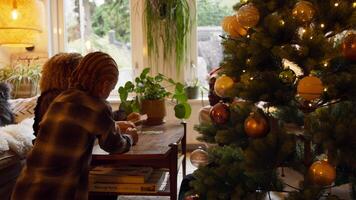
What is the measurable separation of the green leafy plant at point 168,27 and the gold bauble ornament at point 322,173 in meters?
3.15

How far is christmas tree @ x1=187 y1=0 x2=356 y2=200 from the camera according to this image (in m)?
1.13

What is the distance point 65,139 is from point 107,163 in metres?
0.57

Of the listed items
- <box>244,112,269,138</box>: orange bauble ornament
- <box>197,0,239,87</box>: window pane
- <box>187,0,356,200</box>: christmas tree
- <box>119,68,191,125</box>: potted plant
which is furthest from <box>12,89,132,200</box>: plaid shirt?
<box>197,0,239,87</box>: window pane

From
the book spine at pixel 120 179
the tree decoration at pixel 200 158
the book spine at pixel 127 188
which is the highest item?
Answer: the tree decoration at pixel 200 158

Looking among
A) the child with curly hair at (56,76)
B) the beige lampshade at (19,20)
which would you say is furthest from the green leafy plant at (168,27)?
the child with curly hair at (56,76)

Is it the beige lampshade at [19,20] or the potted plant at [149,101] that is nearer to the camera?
the potted plant at [149,101]

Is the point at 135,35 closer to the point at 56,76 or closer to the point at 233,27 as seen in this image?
the point at 56,76

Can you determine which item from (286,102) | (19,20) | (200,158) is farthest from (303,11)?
(19,20)

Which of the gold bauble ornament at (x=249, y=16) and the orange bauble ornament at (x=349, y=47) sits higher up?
the gold bauble ornament at (x=249, y=16)

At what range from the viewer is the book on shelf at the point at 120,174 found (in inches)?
75.7

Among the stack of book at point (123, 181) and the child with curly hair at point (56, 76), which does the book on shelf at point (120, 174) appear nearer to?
the stack of book at point (123, 181)

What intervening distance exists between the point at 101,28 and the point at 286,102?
366cm

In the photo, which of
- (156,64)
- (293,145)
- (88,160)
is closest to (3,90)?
(88,160)

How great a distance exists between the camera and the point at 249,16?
1.23 metres
